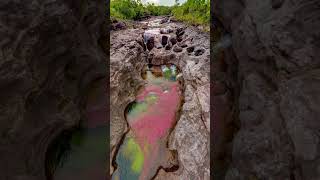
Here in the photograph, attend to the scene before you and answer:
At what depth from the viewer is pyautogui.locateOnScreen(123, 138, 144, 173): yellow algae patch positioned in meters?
8.03

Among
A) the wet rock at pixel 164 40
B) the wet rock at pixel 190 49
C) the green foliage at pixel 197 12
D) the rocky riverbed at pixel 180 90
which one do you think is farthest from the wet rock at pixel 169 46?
the green foliage at pixel 197 12

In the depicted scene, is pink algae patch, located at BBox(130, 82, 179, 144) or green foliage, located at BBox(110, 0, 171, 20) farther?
green foliage, located at BBox(110, 0, 171, 20)

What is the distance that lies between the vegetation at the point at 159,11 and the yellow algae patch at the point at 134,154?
1187cm

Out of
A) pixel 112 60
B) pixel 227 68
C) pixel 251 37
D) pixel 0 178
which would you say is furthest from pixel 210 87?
pixel 0 178

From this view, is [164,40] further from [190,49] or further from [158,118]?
[158,118]

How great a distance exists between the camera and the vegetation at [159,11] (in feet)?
70.7

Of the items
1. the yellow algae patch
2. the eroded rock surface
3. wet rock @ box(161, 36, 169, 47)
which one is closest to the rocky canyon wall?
the yellow algae patch

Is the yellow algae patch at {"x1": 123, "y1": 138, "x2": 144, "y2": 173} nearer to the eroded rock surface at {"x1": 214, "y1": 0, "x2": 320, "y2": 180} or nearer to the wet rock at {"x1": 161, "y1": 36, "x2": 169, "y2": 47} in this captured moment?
the eroded rock surface at {"x1": 214, "y1": 0, "x2": 320, "y2": 180}

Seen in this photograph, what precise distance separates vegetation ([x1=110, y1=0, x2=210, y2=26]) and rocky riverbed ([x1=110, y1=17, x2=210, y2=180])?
285cm

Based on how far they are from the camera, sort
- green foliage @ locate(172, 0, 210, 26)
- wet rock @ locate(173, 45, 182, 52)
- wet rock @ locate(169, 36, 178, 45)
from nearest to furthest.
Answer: wet rock @ locate(173, 45, 182, 52)
wet rock @ locate(169, 36, 178, 45)
green foliage @ locate(172, 0, 210, 26)

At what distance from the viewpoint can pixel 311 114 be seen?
4246 millimetres

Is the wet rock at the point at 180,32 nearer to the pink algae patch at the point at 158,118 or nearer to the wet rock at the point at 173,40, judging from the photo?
the wet rock at the point at 173,40

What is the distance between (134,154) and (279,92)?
4680 mm

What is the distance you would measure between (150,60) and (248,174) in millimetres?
12299
